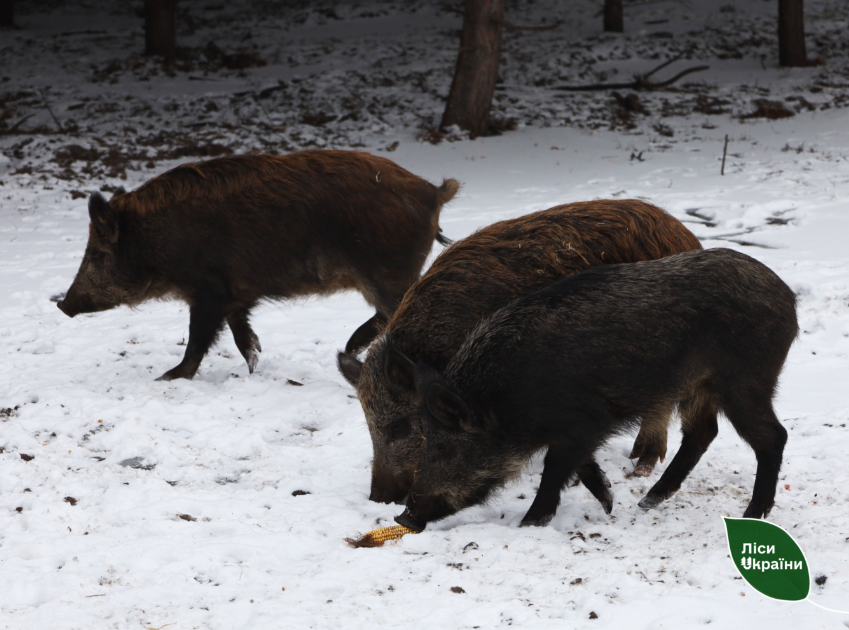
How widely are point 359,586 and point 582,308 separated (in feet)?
4.87

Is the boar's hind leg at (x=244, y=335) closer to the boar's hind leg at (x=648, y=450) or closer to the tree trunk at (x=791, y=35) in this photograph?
the boar's hind leg at (x=648, y=450)

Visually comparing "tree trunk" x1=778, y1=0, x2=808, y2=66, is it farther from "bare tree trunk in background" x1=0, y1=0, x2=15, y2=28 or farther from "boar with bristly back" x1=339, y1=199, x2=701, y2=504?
"bare tree trunk in background" x1=0, y1=0, x2=15, y2=28

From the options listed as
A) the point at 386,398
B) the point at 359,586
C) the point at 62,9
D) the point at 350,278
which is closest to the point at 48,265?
the point at 350,278

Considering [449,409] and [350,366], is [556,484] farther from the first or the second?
[350,366]

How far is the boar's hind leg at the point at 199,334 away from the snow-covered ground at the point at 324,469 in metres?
0.16

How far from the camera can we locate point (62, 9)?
920 inches

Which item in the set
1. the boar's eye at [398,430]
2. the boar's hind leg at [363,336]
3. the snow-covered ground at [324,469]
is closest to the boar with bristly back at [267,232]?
the boar's hind leg at [363,336]

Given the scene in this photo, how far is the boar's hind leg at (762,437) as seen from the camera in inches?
139

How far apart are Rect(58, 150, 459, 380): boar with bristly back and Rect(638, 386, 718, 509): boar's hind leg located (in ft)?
7.12

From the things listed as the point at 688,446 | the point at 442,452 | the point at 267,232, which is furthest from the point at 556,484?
the point at 267,232

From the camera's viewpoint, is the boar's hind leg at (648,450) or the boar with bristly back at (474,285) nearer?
the boar with bristly back at (474,285)

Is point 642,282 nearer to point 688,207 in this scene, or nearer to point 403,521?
point 403,521

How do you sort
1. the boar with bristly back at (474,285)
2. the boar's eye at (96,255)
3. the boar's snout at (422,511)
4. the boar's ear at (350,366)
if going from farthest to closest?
the boar's eye at (96,255) → the boar's ear at (350,366) → the boar with bristly back at (474,285) → the boar's snout at (422,511)

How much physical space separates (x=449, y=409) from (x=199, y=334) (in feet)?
8.57
